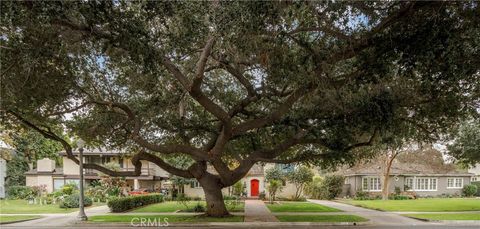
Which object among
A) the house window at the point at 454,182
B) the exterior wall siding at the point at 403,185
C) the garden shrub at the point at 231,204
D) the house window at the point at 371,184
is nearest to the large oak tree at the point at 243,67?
the garden shrub at the point at 231,204

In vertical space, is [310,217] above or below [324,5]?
below

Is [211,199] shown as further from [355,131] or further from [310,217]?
[355,131]

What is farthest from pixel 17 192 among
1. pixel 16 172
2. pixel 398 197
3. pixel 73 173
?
pixel 398 197

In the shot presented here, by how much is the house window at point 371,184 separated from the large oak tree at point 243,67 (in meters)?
26.3

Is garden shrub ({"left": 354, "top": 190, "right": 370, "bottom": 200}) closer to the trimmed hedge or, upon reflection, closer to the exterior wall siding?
the exterior wall siding

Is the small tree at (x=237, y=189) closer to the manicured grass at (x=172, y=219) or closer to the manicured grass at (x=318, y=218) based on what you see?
the manicured grass at (x=318, y=218)

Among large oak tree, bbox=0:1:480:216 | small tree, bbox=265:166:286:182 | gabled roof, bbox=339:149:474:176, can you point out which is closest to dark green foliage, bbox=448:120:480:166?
large oak tree, bbox=0:1:480:216

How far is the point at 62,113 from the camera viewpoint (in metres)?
16.6

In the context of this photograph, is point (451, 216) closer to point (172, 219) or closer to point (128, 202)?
point (172, 219)

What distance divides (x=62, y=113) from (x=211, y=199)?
8.14 meters

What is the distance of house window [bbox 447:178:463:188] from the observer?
153ft

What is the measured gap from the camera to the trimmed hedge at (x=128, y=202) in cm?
2409

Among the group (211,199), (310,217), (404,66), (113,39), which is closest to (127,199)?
(211,199)

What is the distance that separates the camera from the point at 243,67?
48.1 ft
